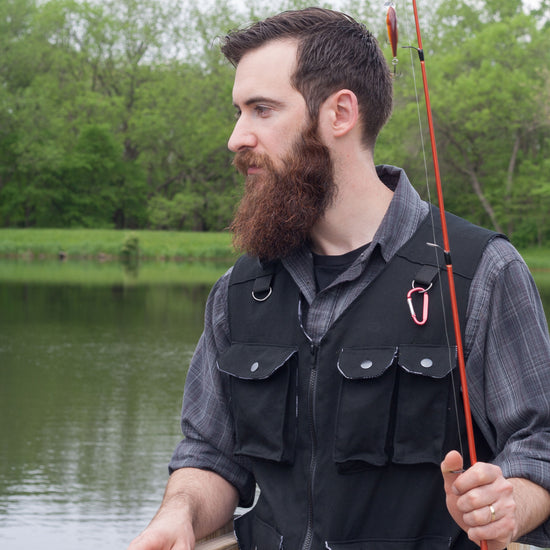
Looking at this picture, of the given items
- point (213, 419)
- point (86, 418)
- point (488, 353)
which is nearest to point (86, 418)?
point (86, 418)

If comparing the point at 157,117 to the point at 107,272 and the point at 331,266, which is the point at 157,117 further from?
the point at 331,266

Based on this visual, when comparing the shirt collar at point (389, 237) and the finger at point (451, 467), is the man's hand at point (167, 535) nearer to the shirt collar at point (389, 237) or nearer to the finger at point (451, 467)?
the shirt collar at point (389, 237)

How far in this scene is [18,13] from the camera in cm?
4875

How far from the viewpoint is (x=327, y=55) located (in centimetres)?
212

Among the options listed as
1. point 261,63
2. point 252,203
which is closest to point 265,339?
point 252,203

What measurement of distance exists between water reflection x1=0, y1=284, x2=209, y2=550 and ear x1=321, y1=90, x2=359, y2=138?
206 inches

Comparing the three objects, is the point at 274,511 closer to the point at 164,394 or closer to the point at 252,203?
the point at 252,203

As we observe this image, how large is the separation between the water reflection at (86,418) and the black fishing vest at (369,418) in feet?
16.5

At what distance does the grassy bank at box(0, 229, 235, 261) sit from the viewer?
38.4m

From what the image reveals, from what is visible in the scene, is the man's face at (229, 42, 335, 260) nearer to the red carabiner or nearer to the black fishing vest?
the black fishing vest

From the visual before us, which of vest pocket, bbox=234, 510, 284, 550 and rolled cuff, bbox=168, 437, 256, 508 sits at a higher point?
rolled cuff, bbox=168, 437, 256, 508

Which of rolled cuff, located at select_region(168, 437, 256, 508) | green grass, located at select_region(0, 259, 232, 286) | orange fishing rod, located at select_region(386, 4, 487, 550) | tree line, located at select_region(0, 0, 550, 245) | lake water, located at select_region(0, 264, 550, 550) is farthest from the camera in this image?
tree line, located at select_region(0, 0, 550, 245)

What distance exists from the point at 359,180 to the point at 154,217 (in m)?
46.0

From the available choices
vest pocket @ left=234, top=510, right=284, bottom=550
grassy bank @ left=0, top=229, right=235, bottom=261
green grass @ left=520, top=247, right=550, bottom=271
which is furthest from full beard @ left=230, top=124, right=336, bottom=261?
grassy bank @ left=0, top=229, right=235, bottom=261
